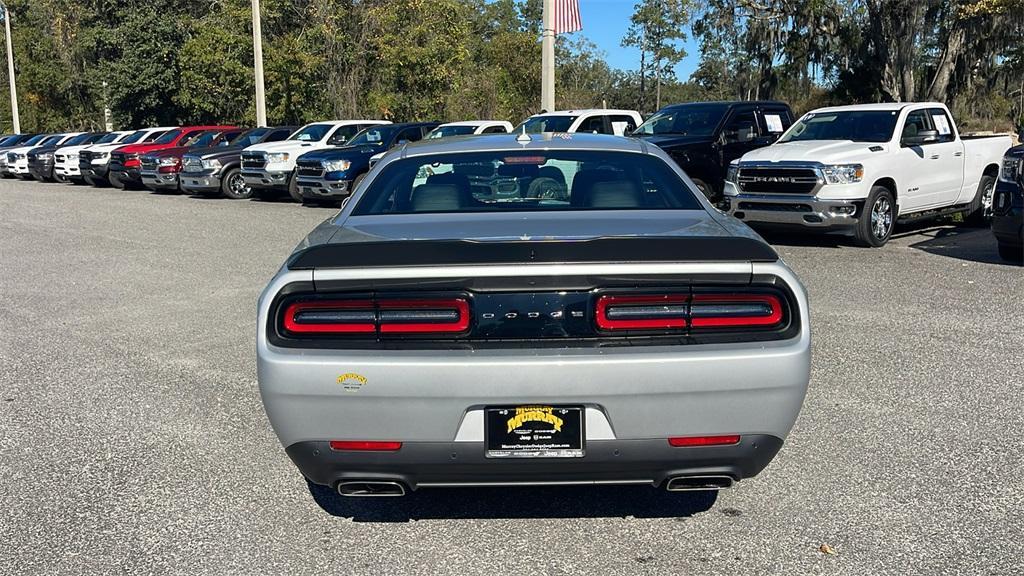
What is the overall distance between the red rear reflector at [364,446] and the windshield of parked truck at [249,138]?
824 inches

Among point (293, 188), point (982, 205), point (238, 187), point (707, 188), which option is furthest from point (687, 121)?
point (238, 187)

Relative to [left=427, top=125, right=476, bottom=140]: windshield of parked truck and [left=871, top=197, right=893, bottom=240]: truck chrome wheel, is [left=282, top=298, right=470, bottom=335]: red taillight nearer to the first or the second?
[left=871, top=197, right=893, bottom=240]: truck chrome wheel

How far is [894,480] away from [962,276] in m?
6.45

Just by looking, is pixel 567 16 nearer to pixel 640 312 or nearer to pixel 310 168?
pixel 310 168

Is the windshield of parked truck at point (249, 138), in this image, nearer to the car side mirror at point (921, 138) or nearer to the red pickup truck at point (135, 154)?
the red pickup truck at point (135, 154)

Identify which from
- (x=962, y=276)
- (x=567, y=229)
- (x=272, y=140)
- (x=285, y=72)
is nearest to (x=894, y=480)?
(x=567, y=229)

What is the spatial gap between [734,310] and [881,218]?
9.68m

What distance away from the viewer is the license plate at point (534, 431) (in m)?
3.39

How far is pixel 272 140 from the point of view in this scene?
23203 mm

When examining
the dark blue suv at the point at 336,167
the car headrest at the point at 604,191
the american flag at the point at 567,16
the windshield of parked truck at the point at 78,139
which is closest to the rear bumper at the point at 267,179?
the dark blue suv at the point at 336,167

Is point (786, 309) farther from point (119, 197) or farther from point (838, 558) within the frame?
point (119, 197)

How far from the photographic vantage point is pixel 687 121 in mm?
16172

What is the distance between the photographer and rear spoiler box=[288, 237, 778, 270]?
3.39m

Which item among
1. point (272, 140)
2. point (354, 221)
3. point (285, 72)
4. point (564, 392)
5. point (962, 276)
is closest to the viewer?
point (564, 392)
